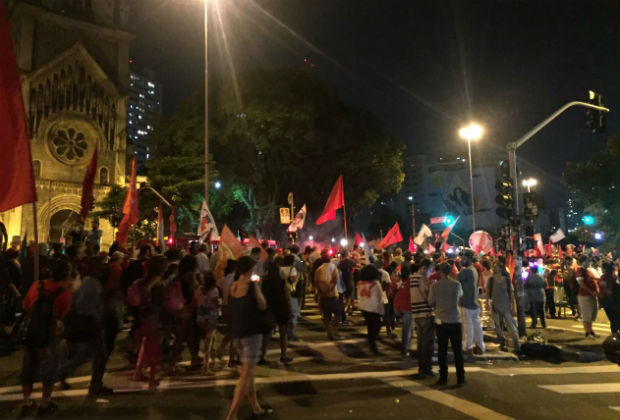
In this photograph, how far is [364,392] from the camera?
21.7 ft

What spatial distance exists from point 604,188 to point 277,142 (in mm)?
27445

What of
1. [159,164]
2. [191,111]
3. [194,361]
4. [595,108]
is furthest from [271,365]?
[191,111]

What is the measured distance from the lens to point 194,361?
7.99 metres

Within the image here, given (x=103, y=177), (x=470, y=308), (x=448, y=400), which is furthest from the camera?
(x=103, y=177)

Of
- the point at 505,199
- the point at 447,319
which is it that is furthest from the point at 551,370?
the point at 505,199

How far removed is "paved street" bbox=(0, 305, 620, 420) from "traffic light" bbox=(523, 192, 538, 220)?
4198 millimetres

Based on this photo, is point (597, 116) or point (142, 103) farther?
point (142, 103)

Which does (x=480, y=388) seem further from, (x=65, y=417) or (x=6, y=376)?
(x=6, y=376)

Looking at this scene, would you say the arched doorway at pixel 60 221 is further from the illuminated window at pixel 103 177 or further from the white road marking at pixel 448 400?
the white road marking at pixel 448 400

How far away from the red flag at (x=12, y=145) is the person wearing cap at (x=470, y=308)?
7.31 metres

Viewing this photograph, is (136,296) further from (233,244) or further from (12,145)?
(233,244)

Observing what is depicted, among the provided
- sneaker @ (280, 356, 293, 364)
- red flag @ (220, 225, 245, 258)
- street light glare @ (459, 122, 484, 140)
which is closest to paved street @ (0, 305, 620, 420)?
sneaker @ (280, 356, 293, 364)

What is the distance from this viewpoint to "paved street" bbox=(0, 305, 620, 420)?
5754 millimetres

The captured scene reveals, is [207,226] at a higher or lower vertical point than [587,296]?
higher
